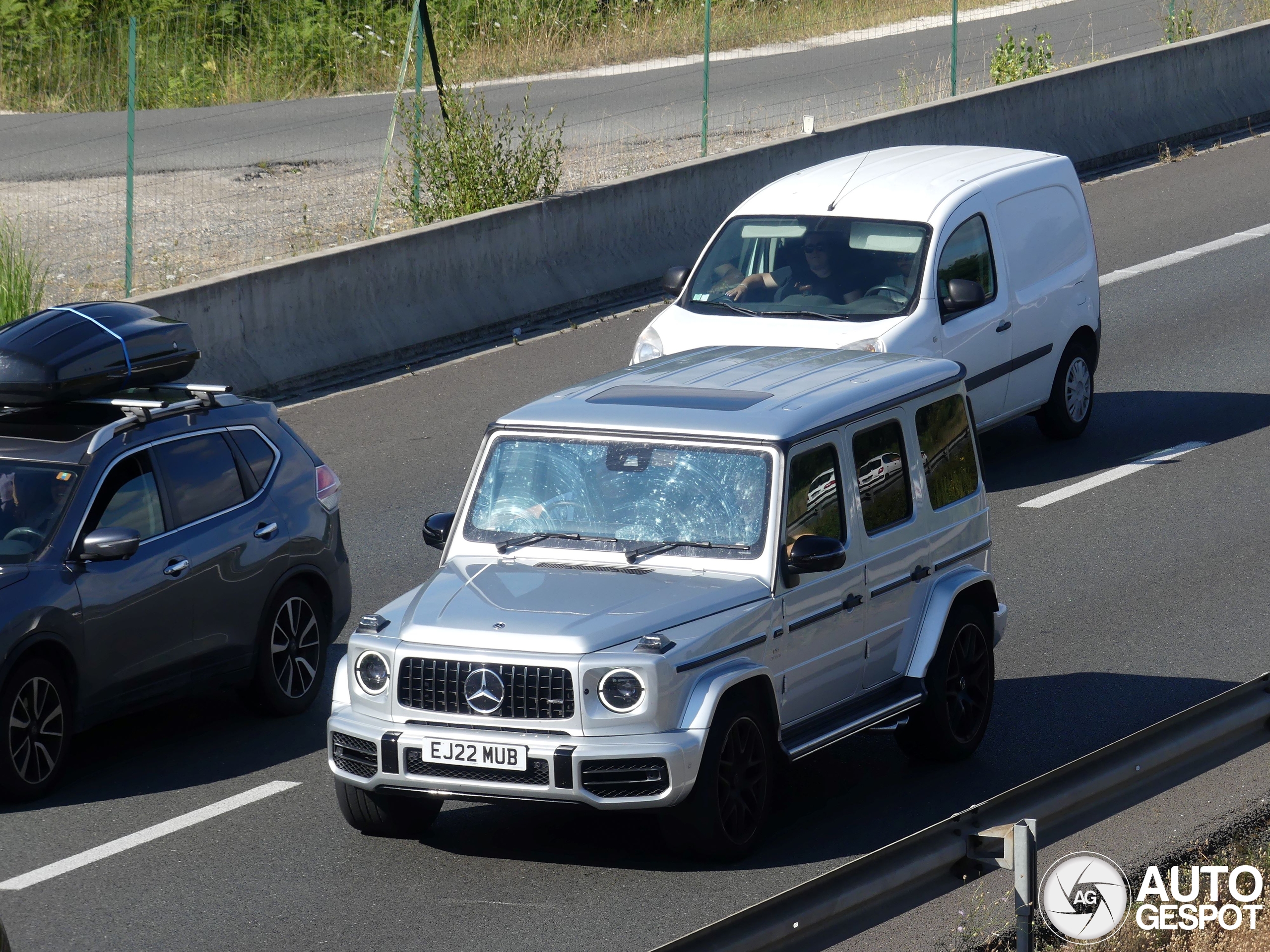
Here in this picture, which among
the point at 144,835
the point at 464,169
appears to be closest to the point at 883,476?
the point at 144,835

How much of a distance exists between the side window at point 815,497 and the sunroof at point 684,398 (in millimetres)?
378

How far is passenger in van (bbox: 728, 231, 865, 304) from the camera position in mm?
13055

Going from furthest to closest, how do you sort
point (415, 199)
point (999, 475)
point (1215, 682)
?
point (415, 199), point (999, 475), point (1215, 682)

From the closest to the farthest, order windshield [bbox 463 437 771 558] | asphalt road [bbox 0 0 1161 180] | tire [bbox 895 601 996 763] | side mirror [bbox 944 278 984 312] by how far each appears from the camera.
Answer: windshield [bbox 463 437 771 558] < tire [bbox 895 601 996 763] < side mirror [bbox 944 278 984 312] < asphalt road [bbox 0 0 1161 180]

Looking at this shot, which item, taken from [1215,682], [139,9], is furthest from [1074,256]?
[139,9]

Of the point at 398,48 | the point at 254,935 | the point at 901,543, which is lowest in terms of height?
the point at 254,935

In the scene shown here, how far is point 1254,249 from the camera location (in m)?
19.8

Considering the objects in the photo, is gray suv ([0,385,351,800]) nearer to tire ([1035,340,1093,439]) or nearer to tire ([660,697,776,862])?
tire ([660,697,776,862])

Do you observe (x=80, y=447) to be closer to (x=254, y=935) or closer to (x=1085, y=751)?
(x=254, y=935)

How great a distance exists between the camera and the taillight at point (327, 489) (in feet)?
32.6

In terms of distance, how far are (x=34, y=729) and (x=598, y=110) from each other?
18.8 meters

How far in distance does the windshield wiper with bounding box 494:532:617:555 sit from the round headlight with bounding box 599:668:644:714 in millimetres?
961

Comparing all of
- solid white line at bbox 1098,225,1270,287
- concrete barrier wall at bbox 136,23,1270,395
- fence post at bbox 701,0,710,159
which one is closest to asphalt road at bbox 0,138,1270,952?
concrete barrier wall at bbox 136,23,1270,395

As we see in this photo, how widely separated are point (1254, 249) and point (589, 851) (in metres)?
14.3
